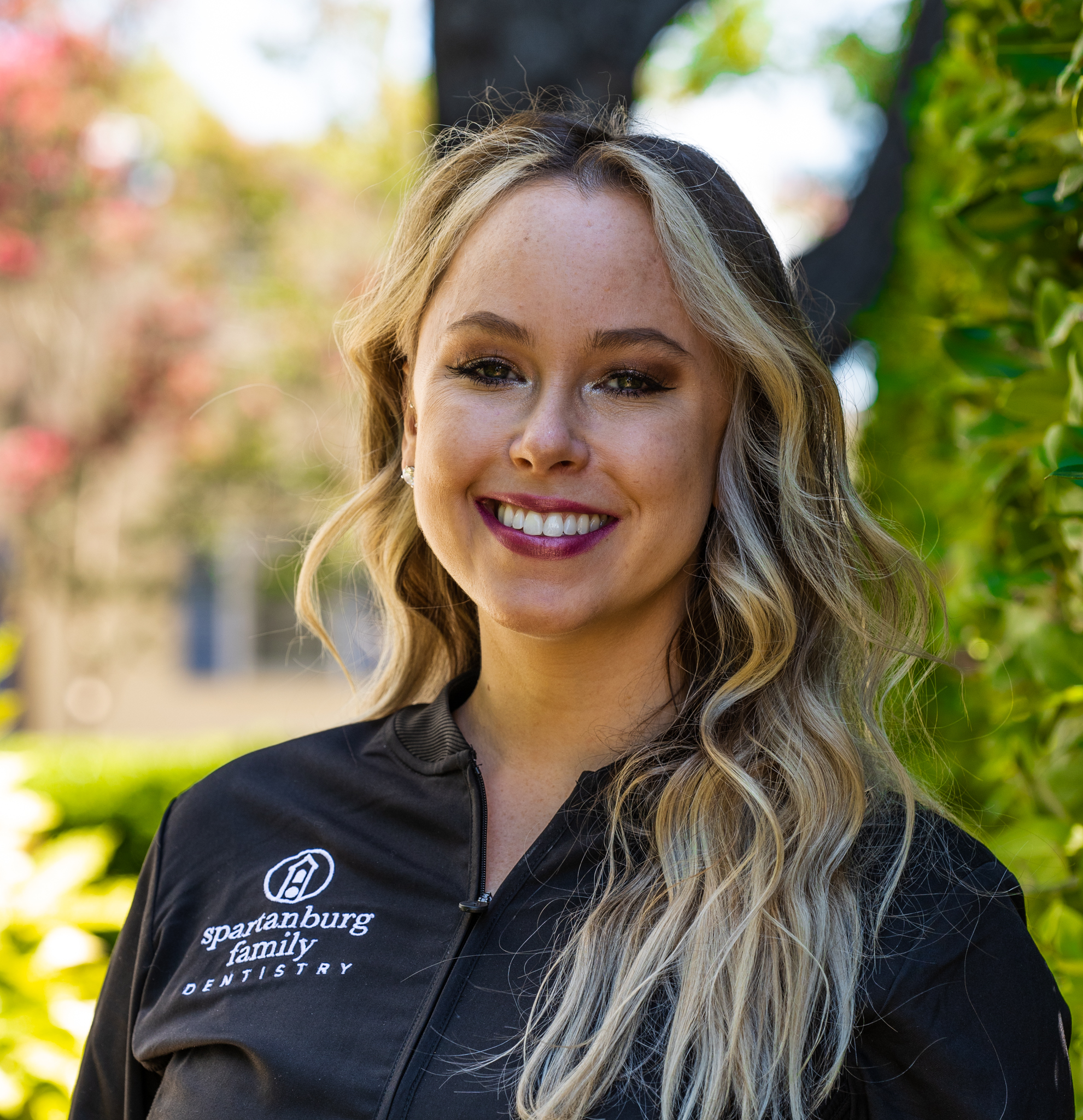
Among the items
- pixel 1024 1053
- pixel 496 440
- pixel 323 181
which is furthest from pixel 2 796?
pixel 323 181

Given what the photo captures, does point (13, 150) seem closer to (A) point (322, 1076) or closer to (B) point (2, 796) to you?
(B) point (2, 796)

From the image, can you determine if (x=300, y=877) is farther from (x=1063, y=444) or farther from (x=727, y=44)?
(x=727, y=44)

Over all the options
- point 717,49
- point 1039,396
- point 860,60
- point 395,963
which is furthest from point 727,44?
point 395,963

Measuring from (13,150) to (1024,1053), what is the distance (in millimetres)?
10497

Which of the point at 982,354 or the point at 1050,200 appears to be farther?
the point at 982,354

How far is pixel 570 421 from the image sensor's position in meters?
1.80

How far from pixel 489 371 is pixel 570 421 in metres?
0.19

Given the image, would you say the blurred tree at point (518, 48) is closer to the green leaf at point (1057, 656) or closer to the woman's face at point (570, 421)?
the woman's face at point (570, 421)

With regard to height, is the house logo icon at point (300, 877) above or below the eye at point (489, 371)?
below

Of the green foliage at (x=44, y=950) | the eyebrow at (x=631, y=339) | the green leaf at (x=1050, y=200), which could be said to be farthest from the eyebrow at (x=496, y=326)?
the green foliage at (x=44, y=950)

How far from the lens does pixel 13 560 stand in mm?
11078

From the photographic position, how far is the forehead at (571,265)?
1809 millimetres

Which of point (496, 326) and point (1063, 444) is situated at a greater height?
point (496, 326)

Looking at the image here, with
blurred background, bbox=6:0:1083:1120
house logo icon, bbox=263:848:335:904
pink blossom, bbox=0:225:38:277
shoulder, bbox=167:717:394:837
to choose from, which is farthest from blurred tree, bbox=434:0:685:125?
pink blossom, bbox=0:225:38:277
